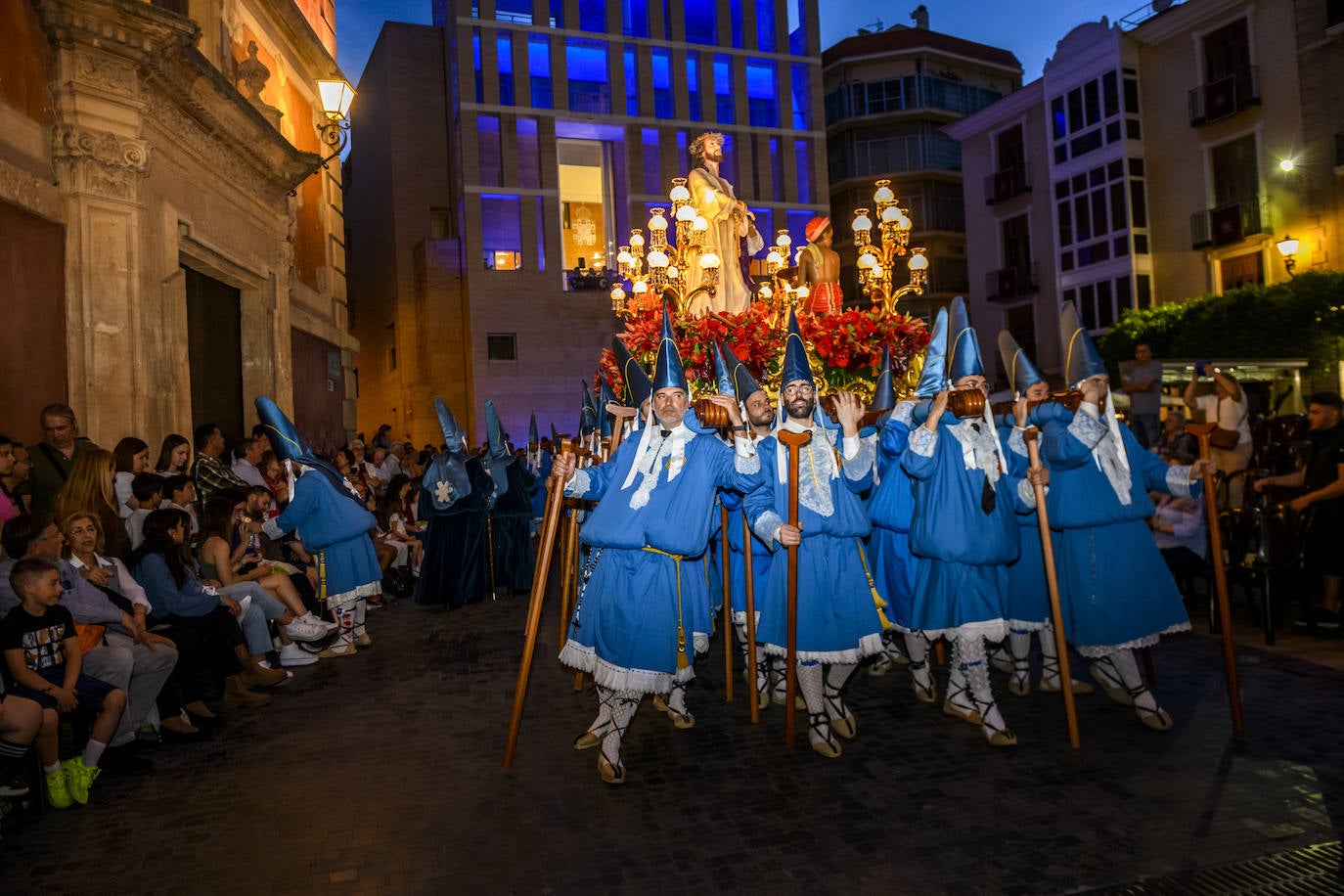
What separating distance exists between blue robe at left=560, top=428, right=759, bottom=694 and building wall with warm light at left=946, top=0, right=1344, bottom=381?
22229 millimetres

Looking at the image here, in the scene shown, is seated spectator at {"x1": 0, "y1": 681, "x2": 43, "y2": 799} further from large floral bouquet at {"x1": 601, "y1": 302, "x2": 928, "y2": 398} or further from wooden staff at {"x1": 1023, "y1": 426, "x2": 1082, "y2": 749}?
large floral bouquet at {"x1": 601, "y1": 302, "x2": 928, "y2": 398}

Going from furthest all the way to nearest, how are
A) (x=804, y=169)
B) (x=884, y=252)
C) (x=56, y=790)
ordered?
(x=804, y=169)
(x=884, y=252)
(x=56, y=790)

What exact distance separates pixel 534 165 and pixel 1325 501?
26623 mm

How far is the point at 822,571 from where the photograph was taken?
5.29 metres

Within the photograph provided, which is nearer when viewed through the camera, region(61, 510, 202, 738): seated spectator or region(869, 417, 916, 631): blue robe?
region(61, 510, 202, 738): seated spectator

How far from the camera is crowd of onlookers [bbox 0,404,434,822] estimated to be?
469 centimetres

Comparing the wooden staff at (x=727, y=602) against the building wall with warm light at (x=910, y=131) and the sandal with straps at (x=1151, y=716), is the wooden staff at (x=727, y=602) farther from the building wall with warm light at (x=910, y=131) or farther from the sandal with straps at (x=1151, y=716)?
the building wall with warm light at (x=910, y=131)

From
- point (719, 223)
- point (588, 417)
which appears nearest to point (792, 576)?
point (588, 417)

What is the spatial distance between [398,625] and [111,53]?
6.37 m

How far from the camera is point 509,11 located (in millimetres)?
30656

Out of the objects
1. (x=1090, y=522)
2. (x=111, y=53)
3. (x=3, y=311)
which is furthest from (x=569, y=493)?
(x=111, y=53)

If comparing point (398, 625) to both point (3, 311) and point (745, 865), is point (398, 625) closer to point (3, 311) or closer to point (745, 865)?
point (3, 311)

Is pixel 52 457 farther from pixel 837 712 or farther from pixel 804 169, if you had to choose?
pixel 804 169

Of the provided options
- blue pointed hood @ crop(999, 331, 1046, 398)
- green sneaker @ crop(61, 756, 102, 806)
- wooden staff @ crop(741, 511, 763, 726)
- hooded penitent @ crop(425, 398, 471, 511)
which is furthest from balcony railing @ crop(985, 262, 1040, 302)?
green sneaker @ crop(61, 756, 102, 806)
